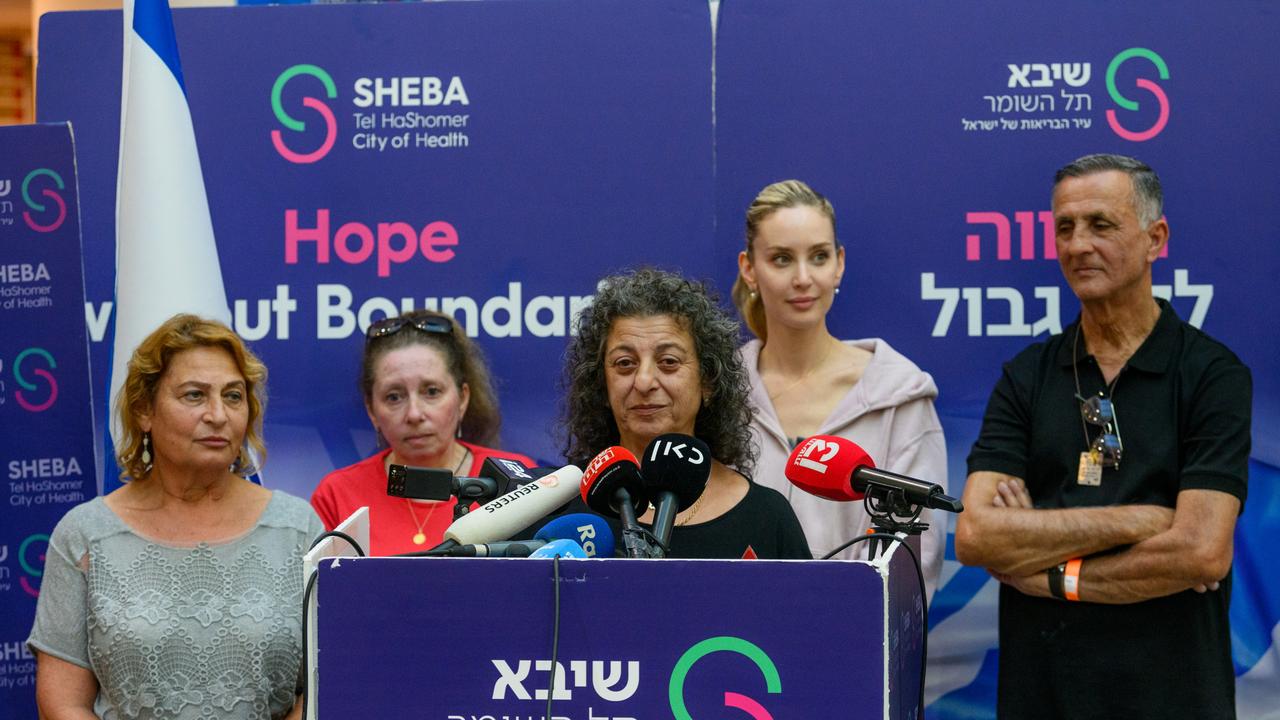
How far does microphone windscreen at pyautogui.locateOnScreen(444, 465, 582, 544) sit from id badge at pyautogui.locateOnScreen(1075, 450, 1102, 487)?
1.61 m

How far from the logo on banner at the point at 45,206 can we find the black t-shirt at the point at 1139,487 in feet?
8.26

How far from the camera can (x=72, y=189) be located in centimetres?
381

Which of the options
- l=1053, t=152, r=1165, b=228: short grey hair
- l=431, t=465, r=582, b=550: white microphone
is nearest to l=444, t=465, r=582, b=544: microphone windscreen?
l=431, t=465, r=582, b=550: white microphone

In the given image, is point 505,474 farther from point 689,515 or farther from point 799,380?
point 799,380

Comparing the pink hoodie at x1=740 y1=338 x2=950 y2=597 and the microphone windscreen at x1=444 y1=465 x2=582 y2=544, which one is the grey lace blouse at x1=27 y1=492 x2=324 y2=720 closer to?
the microphone windscreen at x1=444 y1=465 x2=582 y2=544

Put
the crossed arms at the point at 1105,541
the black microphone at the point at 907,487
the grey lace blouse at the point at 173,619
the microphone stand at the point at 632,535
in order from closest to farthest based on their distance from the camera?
the microphone stand at the point at 632,535
the black microphone at the point at 907,487
the grey lace blouse at the point at 173,619
the crossed arms at the point at 1105,541

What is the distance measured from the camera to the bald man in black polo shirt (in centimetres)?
311

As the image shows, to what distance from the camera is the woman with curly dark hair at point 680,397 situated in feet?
8.47

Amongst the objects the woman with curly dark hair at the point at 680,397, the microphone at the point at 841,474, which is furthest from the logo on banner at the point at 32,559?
the microphone at the point at 841,474

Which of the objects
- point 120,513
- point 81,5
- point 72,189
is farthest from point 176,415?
point 81,5

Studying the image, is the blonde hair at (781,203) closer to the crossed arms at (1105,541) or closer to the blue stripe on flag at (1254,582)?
the crossed arms at (1105,541)

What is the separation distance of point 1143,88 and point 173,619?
2.93 m

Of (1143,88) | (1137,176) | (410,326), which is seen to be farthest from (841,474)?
(1143,88)

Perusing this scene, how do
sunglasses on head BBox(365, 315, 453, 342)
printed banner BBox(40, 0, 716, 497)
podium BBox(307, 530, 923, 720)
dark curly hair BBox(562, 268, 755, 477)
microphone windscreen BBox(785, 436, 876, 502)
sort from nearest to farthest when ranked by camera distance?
podium BBox(307, 530, 923, 720), microphone windscreen BBox(785, 436, 876, 502), dark curly hair BBox(562, 268, 755, 477), sunglasses on head BBox(365, 315, 453, 342), printed banner BBox(40, 0, 716, 497)
